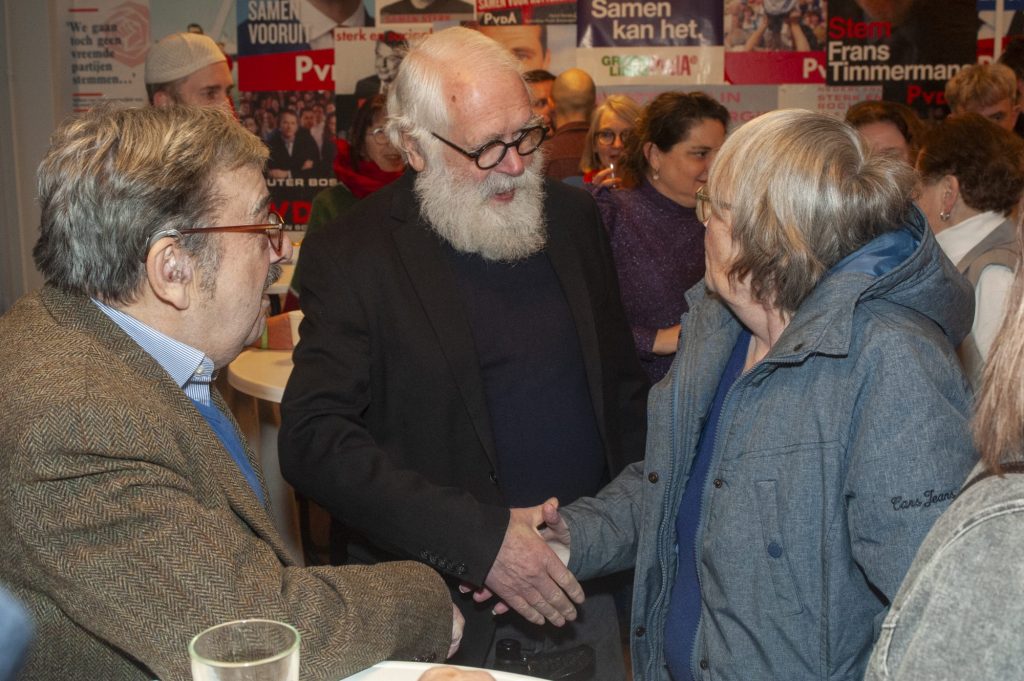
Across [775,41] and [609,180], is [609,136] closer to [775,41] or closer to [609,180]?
[609,180]

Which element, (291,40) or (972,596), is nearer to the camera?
A: (972,596)

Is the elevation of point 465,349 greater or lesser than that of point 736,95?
lesser

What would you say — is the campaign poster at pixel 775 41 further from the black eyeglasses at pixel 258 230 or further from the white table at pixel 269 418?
the black eyeglasses at pixel 258 230

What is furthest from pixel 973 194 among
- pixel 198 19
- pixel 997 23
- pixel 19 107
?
pixel 19 107

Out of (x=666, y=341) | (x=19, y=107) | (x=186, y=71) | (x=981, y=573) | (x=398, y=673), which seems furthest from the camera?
(x=19, y=107)

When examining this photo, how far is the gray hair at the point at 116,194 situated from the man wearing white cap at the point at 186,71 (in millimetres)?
2854

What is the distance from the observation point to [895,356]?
1622mm

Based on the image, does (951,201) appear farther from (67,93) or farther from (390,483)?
(67,93)

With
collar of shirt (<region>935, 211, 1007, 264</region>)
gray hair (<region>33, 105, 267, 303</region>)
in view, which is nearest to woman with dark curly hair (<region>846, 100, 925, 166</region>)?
collar of shirt (<region>935, 211, 1007, 264</region>)

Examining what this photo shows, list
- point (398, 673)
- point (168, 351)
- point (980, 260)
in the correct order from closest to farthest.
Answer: point (398, 673)
point (168, 351)
point (980, 260)

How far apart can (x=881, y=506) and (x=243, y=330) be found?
1.06m

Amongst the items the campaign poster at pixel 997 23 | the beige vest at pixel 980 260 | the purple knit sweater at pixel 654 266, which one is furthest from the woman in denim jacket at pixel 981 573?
the campaign poster at pixel 997 23

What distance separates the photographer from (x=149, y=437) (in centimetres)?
136

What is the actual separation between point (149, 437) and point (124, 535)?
0.13m
